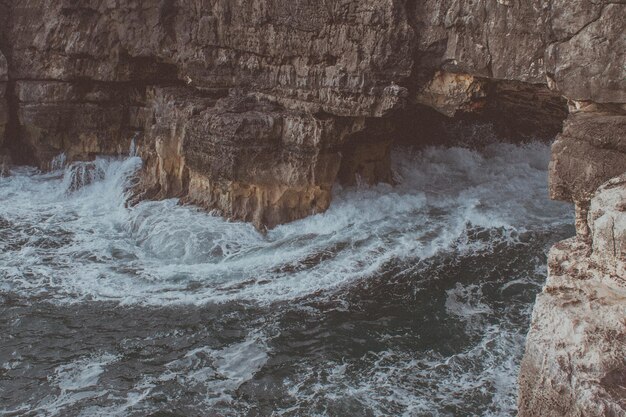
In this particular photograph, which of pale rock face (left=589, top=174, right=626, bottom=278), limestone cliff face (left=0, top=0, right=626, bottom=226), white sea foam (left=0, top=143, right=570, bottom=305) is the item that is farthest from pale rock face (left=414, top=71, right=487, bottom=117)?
pale rock face (left=589, top=174, right=626, bottom=278)

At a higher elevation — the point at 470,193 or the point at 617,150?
the point at 617,150

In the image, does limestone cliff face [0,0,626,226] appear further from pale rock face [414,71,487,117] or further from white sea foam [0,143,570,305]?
white sea foam [0,143,570,305]

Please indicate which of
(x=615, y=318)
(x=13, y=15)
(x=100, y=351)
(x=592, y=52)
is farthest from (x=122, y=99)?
(x=615, y=318)

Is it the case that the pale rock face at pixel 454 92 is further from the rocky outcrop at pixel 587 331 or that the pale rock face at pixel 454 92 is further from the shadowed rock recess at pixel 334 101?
the rocky outcrop at pixel 587 331

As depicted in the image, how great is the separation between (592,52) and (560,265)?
151 inches

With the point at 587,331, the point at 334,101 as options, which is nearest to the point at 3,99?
the point at 334,101

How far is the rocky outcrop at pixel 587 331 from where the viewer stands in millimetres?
6195

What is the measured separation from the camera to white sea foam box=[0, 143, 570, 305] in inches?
500

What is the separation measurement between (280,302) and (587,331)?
21.1ft

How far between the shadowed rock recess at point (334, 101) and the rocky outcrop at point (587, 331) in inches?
0.6

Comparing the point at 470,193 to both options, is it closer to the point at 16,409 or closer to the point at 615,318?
the point at 615,318

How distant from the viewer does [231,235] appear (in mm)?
14703

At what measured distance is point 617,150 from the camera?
320 inches

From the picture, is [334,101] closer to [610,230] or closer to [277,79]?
[277,79]
